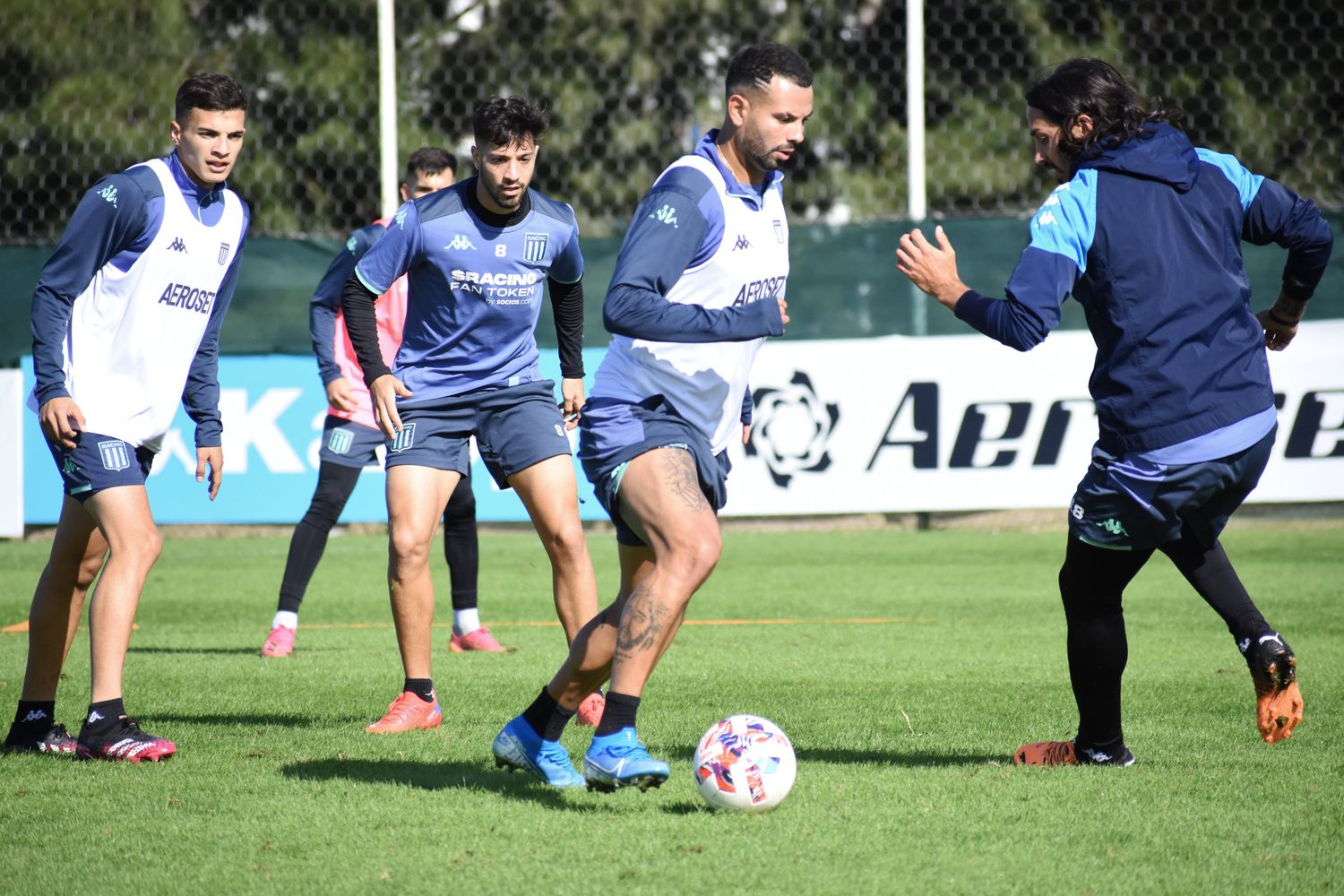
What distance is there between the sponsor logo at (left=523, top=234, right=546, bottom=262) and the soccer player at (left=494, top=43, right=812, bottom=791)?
136cm

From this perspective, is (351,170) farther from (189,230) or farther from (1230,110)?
(189,230)

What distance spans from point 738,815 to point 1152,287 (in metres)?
1.82

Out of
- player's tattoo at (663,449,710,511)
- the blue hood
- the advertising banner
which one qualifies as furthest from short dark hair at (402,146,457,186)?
the advertising banner

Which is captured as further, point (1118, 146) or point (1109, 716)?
point (1109, 716)

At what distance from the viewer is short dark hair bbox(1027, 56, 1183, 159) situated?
14.6 ft

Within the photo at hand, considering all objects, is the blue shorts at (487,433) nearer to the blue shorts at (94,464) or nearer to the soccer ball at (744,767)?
the blue shorts at (94,464)

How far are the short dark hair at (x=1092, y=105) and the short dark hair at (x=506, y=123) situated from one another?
6.14 ft

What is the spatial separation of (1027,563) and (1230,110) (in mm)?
7110

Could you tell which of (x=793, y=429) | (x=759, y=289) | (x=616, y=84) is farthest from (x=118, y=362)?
(x=616, y=84)

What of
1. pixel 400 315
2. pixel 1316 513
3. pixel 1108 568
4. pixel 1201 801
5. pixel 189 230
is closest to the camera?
pixel 1201 801

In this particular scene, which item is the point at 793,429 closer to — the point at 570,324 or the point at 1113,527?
the point at 570,324

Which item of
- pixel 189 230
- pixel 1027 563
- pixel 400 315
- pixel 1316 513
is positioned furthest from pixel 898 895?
pixel 1316 513

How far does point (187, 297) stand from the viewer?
5.29 m

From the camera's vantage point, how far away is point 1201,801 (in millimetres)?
4328
